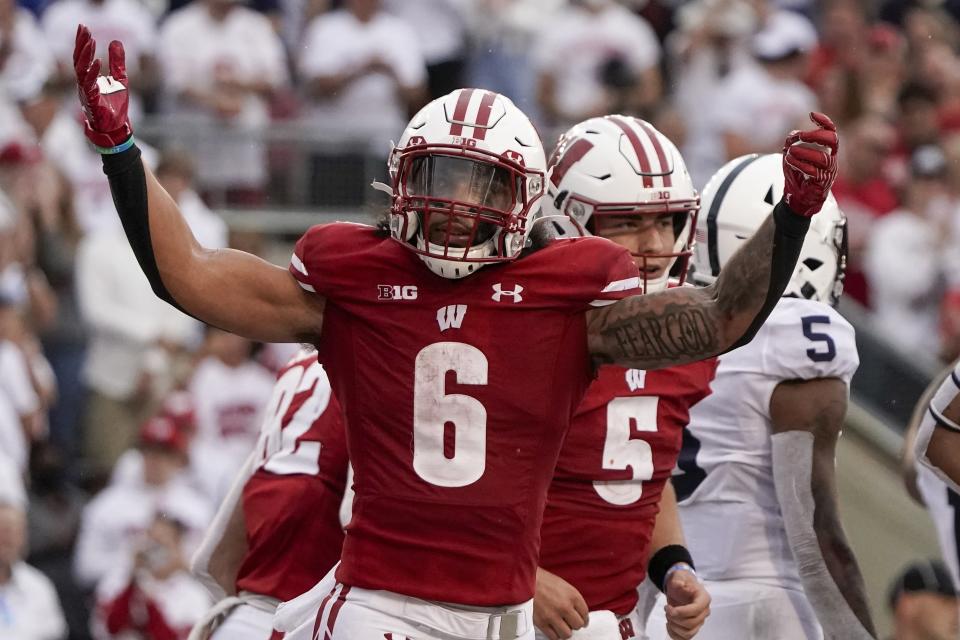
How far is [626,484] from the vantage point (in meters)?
4.89

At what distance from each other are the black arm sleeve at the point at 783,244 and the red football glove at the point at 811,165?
0.15 feet

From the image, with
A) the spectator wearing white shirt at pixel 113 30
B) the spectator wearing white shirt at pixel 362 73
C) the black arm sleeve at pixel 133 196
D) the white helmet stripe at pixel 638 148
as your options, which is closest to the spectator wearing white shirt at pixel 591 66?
the spectator wearing white shirt at pixel 362 73

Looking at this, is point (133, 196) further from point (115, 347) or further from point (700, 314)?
point (115, 347)

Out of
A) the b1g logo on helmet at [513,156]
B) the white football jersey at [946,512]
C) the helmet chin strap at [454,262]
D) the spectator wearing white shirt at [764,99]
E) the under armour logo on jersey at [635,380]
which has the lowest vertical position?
the spectator wearing white shirt at [764,99]

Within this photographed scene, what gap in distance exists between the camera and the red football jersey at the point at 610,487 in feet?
15.9

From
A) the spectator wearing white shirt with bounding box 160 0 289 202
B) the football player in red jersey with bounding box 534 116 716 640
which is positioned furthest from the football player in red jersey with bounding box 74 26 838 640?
the spectator wearing white shirt with bounding box 160 0 289 202

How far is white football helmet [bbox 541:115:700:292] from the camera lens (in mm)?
5160

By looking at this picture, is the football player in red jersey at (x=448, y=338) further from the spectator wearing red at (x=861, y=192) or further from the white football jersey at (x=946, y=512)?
the spectator wearing red at (x=861, y=192)

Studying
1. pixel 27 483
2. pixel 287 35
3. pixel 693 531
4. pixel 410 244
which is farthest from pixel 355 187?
pixel 410 244

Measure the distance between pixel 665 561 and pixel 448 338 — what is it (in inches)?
45.8

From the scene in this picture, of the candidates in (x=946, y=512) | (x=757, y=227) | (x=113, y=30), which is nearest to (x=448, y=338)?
(x=757, y=227)

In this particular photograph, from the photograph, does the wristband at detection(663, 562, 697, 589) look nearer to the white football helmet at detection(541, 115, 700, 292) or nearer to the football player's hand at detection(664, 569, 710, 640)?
the football player's hand at detection(664, 569, 710, 640)

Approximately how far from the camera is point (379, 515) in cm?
423

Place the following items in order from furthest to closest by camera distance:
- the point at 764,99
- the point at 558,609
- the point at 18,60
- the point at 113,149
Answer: the point at 764,99 < the point at 18,60 < the point at 558,609 < the point at 113,149
